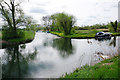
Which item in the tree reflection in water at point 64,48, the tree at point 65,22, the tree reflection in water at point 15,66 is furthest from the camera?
the tree at point 65,22

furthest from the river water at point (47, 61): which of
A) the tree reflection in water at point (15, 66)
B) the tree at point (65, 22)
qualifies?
the tree at point (65, 22)

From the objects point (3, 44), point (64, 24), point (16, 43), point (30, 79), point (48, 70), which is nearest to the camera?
point (30, 79)

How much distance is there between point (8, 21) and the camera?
60.6ft

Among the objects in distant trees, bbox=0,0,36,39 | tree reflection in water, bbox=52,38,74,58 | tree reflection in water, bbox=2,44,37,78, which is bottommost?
tree reflection in water, bbox=2,44,37,78

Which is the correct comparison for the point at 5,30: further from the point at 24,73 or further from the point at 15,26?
the point at 24,73

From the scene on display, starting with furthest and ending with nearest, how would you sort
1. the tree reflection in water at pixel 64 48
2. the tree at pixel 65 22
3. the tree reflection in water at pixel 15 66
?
the tree at pixel 65 22
the tree reflection in water at pixel 64 48
the tree reflection in water at pixel 15 66

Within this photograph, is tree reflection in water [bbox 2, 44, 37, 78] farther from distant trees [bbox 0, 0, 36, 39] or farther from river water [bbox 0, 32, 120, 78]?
distant trees [bbox 0, 0, 36, 39]

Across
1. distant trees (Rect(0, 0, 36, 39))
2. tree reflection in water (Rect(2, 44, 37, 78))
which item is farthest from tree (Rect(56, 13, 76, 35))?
tree reflection in water (Rect(2, 44, 37, 78))

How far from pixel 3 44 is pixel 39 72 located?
42.2 feet

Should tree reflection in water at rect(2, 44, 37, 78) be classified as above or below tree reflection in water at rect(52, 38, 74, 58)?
below

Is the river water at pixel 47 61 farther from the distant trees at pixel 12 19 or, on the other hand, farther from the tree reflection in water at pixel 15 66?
the distant trees at pixel 12 19

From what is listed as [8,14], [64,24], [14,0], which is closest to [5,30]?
[8,14]

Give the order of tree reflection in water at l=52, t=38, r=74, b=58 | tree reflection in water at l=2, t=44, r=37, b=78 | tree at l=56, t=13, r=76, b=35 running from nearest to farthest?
tree reflection in water at l=2, t=44, r=37, b=78
tree reflection in water at l=52, t=38, r=74, b=58
tree at l=56, t=13, r=76, b=35

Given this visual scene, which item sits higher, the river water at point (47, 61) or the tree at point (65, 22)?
the tree at point (65, 22)
